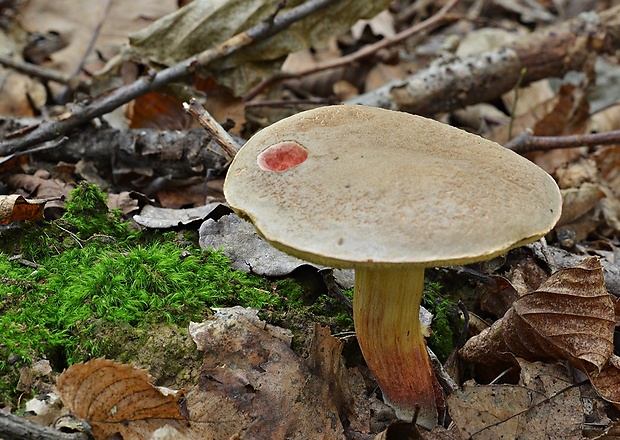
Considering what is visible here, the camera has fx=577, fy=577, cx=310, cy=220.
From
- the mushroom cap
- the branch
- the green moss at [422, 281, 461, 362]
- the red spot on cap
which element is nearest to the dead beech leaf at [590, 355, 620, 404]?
the green moss at [422, 281, 461, 362]

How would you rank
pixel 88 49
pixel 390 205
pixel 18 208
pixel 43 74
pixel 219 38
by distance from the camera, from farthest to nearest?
1. pixel 88 49
2. pixel 43 74
3. pixel 219 38
4. pixel 18 208
5. pixel 390 205

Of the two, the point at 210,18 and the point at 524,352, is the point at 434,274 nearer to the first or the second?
the point at 524,352

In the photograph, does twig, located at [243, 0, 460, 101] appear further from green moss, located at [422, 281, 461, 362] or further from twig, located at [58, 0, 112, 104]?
green moss, located at [422, 281, 461, 362]

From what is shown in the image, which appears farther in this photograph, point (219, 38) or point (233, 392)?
point (219, 38)

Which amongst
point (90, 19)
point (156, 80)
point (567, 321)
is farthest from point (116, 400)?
point (90, 19)

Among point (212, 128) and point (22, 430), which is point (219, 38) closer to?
point (212, 128)

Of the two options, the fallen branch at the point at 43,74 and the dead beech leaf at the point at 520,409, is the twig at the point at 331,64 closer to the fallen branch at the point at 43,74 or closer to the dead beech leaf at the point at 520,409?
the fallen branch at the point at 43,74
